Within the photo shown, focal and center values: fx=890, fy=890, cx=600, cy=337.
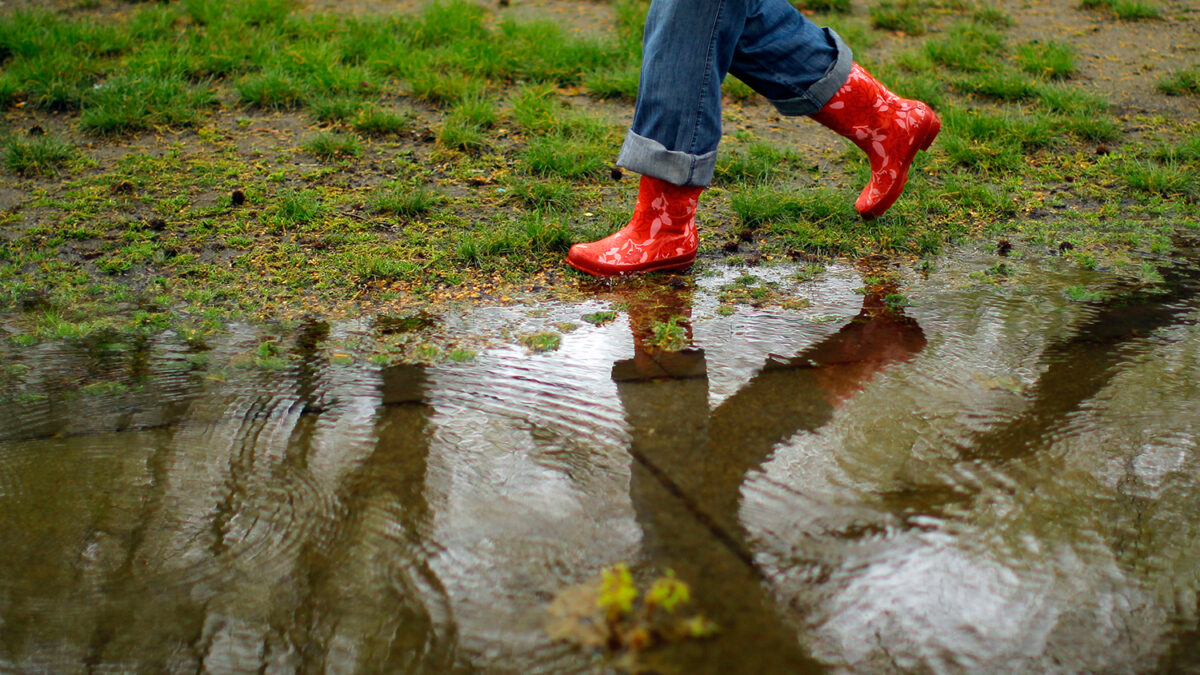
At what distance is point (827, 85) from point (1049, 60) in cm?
282

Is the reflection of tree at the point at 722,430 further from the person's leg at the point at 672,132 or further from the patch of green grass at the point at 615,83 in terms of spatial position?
the patch of green grass at the point at 615,83

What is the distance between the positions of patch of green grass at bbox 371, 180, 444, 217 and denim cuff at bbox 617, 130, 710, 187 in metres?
0.95

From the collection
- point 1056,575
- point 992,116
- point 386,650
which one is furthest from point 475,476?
point 992,116

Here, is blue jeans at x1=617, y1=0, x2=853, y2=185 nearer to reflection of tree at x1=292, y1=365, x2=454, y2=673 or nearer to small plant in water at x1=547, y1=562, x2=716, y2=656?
reflection of tree at x1=292, y1=365, x2=454, y2=673

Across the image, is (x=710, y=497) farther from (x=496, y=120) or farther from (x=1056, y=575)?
(x=496, y=120)

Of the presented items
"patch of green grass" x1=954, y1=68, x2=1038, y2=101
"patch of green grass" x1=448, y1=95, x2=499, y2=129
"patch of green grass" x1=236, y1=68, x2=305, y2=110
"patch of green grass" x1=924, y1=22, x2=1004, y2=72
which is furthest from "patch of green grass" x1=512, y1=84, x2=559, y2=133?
"patch of green grass" x1=924, y1=22, x2=1004, y2=72

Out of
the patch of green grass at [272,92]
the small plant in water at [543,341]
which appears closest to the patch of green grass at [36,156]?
the patch of green grass at [272,92]

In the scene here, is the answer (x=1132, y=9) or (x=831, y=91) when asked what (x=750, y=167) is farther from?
(x=1132, y=9)

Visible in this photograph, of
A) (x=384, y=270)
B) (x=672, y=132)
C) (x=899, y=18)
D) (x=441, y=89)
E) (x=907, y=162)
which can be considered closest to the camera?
(x=672, y=132)

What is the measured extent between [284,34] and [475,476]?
438 centimetres

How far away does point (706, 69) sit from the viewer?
8.56 feet

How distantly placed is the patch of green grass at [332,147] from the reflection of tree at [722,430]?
1851 mm

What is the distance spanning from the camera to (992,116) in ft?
13.9

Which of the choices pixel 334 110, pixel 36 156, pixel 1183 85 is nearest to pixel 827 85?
pixel 334 110
